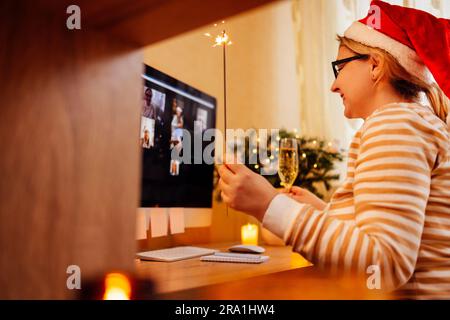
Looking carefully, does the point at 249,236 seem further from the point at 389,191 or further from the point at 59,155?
the point at 59,155

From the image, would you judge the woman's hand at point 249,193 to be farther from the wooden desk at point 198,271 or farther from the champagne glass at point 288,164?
the champagne glass at point 288,164

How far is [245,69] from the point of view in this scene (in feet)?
7.73

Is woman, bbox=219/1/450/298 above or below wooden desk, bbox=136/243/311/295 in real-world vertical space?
above

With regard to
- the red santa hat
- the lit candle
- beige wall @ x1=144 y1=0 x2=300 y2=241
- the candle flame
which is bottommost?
the lit candle

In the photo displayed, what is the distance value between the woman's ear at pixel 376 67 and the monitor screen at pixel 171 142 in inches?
25.2

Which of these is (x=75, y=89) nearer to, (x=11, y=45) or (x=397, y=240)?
(x=11, y=45)

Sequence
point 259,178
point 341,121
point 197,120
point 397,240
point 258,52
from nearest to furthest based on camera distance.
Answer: point 397,240 < point 259,178 < point 197,120 < point 341,121 < point 258,52

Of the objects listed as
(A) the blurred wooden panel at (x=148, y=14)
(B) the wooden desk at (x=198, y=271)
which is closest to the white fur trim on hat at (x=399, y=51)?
(A) the blurred wooden panel at (x=148, y=14)

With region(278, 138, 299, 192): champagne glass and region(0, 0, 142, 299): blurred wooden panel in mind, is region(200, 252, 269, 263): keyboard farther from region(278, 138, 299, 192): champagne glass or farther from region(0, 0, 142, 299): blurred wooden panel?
region(0, 0, 142, 299): blurred wooden panel

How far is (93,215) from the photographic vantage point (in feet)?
1.66

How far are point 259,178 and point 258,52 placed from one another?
5.96 ft

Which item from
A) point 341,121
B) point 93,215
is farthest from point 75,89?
point 341,121

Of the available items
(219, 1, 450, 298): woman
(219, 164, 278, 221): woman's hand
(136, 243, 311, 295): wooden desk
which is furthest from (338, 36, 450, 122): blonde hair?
(136, 243, 311, 295): wooden desk

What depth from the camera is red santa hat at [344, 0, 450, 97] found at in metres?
0.90
